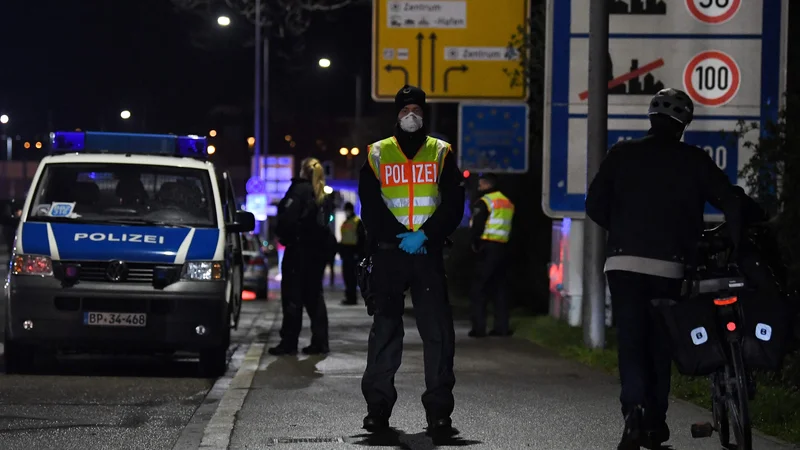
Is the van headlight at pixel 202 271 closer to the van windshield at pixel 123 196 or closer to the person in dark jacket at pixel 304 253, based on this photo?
the van windshield at pixel 123 196

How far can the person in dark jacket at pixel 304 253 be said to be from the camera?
43.3 ft

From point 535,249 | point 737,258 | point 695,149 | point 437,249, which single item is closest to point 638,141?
point 695,149

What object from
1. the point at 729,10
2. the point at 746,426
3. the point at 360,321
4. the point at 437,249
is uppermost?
the point at 729,10

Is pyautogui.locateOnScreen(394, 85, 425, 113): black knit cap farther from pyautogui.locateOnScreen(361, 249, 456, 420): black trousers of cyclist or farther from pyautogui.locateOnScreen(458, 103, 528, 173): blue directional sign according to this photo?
pyautogui.locateOnScreen(458, 103, 528, 173): blue directional sign

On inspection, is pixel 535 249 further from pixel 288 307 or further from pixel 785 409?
pixel 785 409

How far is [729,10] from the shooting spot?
1321 cm

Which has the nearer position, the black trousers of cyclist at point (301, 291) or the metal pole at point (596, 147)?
the metal pole at point (596, 147)

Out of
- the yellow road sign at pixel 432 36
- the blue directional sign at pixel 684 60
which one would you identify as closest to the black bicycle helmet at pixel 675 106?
the blue directional sign at pixel 684 60

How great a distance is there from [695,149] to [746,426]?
4.52 ft

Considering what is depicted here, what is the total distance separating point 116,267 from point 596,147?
4226mm

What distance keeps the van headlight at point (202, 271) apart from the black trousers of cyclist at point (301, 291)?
190 cm

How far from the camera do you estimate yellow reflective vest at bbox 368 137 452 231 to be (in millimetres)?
7855

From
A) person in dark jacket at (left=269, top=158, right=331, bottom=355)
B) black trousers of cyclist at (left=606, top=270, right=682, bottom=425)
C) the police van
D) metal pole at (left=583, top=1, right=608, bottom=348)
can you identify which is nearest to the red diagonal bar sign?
metal pole at (left=583, top=1, right=608, bottom=348)

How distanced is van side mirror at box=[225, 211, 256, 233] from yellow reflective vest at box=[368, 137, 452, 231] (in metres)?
4.43
